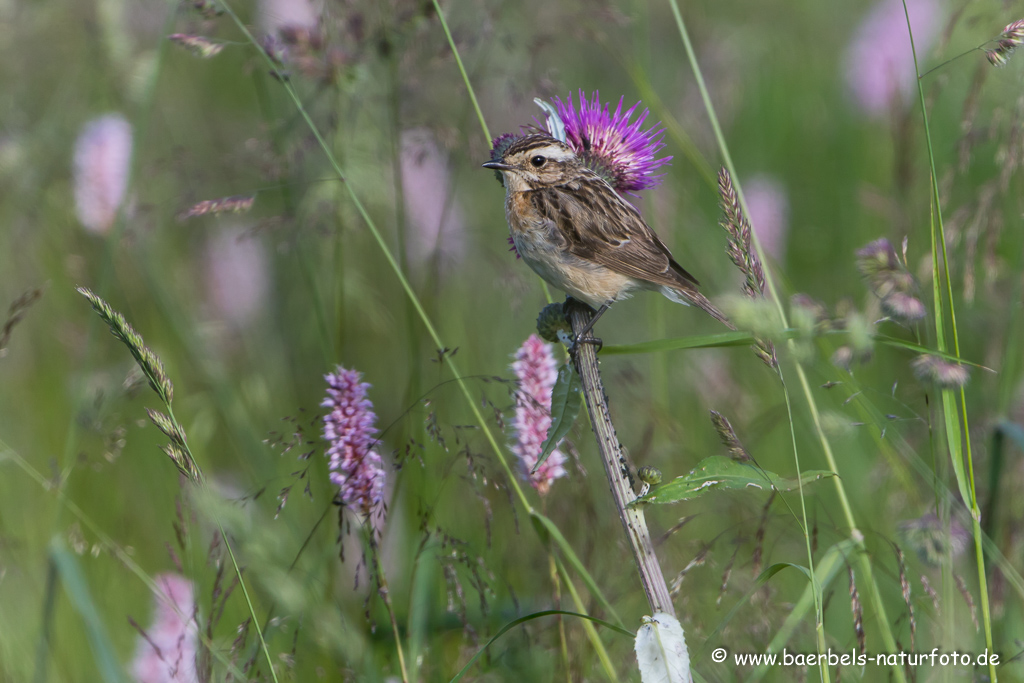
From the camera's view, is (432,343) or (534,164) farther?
(432,343)

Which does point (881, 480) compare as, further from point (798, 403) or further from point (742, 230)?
point (742, 230)

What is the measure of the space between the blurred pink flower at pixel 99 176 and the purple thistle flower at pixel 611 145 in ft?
9.15

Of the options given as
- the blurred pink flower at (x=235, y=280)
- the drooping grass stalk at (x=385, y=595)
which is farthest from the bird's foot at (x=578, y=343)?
the blurred pink flower at (x=235, y=280)

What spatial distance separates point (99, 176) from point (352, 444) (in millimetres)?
2937

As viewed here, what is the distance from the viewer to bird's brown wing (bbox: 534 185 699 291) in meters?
2.75

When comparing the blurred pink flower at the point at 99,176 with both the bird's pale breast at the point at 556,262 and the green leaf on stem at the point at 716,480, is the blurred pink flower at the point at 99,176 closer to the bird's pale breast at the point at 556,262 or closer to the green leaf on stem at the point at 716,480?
the bird's pale breast at the point at 556,262

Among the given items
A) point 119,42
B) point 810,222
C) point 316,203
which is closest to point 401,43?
point 316,203

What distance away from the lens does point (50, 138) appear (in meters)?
4.17

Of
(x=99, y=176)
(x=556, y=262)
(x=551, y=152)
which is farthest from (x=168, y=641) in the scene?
(x=99, y=176)

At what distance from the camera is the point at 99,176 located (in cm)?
431

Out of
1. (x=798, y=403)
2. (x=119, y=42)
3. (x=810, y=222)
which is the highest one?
(x=810, y=222)

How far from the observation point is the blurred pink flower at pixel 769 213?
4.91 meters

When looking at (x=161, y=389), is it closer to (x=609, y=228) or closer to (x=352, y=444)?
(x=352, y=444)

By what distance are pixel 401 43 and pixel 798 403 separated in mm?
2362
